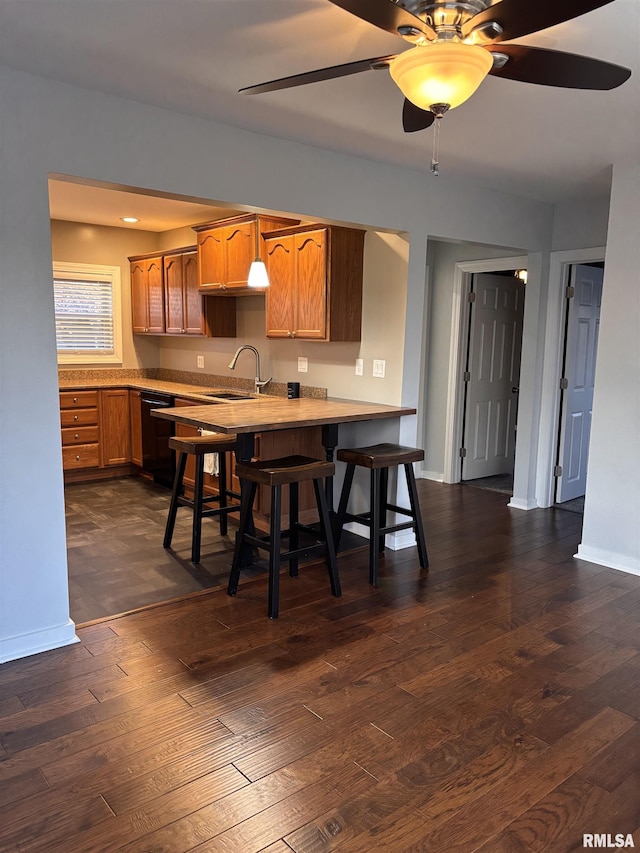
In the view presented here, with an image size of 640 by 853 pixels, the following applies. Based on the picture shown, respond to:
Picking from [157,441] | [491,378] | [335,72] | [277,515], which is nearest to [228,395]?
[157,441]

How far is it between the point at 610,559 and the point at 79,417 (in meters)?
4.56

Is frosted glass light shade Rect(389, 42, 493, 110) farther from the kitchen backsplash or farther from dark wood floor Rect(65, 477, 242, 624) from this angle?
the kitchen backsplash

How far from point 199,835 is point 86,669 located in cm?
109

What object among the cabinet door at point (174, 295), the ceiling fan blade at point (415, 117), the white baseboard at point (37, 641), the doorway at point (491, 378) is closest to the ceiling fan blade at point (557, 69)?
the ceiling fan blade at point (415, 117)

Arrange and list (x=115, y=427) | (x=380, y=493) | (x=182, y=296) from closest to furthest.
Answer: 1. (x=380, y=493)
2. (x=182, y=296)
3. (x=115, y=427)

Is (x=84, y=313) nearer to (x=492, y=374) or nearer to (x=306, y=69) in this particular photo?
(x=492, y=374)

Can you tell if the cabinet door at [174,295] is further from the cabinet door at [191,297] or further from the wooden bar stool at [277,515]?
the wooden bar stool at [277,515]

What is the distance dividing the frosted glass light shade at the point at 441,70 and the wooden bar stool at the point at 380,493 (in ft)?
7.07

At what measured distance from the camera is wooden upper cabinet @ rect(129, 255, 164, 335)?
241 inches

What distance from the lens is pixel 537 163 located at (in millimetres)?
3711

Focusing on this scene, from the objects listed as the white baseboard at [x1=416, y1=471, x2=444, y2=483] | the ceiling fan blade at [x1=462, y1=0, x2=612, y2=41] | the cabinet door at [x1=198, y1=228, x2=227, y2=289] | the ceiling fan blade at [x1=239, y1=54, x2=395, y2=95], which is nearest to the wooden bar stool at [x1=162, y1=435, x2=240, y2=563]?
the cabinet door at [x1=198, y1=228, x2=227, y2=289]

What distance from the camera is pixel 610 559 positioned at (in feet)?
13.0

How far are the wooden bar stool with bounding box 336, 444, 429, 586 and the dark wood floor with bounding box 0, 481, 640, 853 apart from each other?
1.03ft

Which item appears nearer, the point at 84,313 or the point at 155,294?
the point at 155,294
